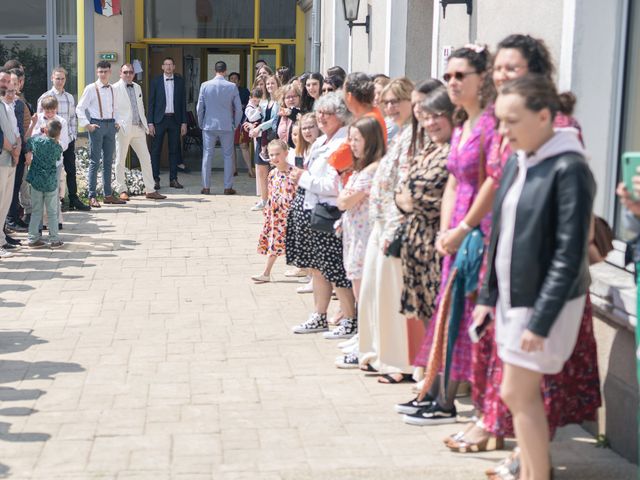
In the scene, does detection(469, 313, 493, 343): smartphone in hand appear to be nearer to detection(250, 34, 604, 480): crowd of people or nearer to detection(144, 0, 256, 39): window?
detection(250, 34, 604, 480): crowd of people

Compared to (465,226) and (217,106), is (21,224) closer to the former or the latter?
(217,106)

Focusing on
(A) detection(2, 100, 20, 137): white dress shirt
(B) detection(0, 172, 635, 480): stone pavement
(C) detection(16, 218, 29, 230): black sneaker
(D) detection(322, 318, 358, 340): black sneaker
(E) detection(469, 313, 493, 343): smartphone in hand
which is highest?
(A) detection(2, 100, 20, 137): white dress shirt

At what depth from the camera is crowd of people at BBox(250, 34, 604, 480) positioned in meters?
4.16

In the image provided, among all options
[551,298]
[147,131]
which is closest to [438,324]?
[551,298]

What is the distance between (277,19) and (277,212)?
11.4 meters

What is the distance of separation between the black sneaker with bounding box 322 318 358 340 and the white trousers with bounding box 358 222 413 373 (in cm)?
96

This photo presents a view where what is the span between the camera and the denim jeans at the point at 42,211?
36.6ft

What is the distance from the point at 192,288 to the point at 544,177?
18.8 feet

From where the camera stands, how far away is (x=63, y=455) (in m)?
5.23

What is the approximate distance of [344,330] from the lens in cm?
776

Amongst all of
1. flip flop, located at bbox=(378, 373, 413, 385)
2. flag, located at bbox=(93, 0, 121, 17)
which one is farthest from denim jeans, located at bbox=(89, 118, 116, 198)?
flip flop, located at bbox=(378, 373, 413, 385)

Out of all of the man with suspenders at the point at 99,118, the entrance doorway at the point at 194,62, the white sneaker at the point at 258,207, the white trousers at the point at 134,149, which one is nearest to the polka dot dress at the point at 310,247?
the white sneaker at the point at 258,207

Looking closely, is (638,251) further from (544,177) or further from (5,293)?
(5,293)

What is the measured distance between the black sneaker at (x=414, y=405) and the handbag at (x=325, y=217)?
1885 millimetres
